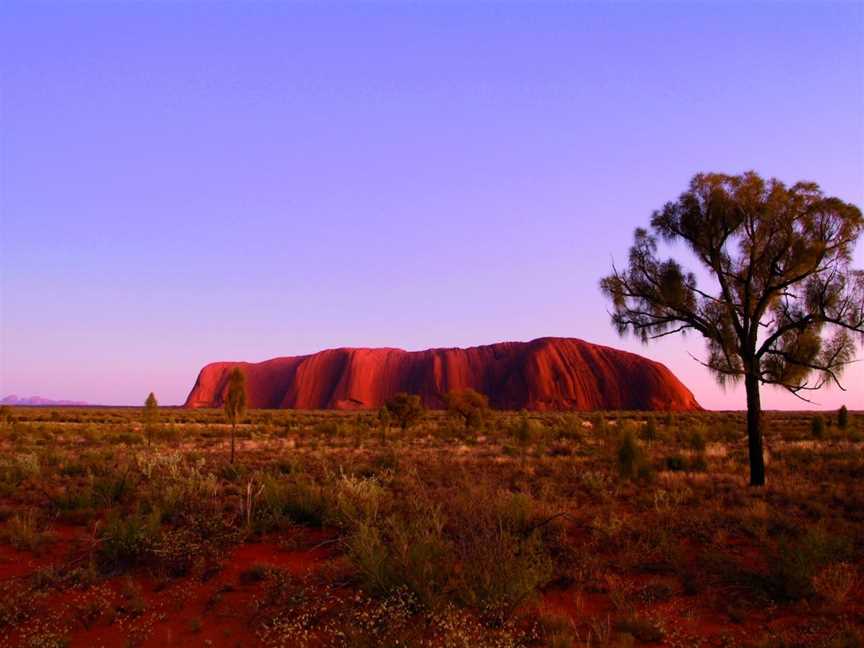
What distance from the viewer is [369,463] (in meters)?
15.5

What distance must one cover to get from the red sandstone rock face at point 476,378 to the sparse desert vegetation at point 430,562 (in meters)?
71.6

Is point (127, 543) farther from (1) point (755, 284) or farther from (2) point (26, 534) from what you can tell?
(1) point (755, 284)

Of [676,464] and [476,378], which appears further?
[476,378]

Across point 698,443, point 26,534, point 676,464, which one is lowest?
point 26,534

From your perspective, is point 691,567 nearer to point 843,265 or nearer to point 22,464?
point 843,265

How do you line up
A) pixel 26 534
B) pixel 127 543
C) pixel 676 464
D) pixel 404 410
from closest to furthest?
1. pixel 127 543
2. pixel 26 534
3. pixel 676 464
4. pixel 404 410

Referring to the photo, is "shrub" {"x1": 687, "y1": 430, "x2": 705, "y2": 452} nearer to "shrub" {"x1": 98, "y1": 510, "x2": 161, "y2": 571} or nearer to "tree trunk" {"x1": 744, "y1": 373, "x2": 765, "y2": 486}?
"tree trunk" {"x1": 744, "y1": 373, "x2": 765, "y2": 486}

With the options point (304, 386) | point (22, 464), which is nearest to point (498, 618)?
point (22, 464)

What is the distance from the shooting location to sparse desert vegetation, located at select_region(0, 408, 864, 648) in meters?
6.18

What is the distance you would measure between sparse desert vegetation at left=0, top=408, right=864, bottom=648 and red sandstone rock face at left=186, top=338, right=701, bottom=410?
2818 inches

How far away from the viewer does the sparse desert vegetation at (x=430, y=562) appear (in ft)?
20.3

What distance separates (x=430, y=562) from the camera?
22.2 ft

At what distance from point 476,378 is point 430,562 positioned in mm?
94549

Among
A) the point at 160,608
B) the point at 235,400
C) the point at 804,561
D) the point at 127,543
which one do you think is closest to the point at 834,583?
the point at 804,561
